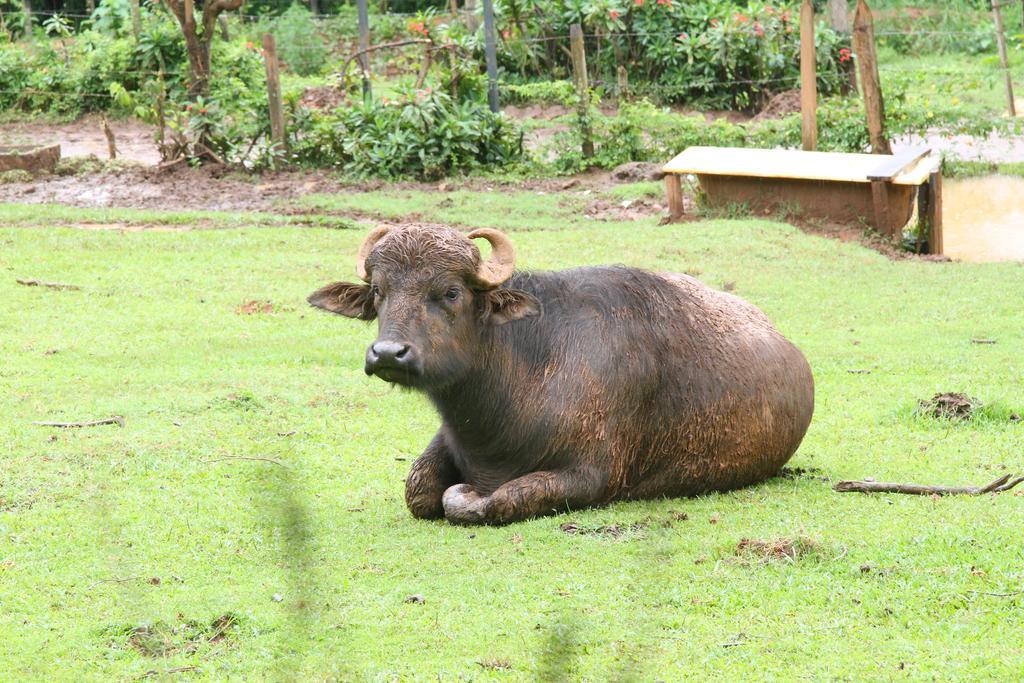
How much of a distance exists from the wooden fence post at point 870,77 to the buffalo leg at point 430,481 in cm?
1167

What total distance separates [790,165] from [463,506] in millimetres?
10075

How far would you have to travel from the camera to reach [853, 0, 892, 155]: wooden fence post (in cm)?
1680

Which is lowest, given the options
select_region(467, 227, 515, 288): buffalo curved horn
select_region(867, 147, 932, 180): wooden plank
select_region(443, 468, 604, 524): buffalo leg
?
select_region(443, 468, 604, 524): buffalo leg

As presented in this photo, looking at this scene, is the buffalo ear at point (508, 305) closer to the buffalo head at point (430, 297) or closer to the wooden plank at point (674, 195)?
the buffalo head at point (430, 297)

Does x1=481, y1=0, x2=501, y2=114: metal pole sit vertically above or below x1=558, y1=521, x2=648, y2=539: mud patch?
above

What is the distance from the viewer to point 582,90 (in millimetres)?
19312

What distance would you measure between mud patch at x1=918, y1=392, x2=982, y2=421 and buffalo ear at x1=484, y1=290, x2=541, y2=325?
9.85ft

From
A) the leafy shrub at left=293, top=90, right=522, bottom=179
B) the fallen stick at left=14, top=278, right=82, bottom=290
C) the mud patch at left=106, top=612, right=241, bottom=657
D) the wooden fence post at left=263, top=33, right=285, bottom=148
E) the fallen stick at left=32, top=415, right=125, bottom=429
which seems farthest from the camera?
the leafy shrub at left=293, top=90, right=522, bottom=179

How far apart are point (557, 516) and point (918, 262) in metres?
8.98

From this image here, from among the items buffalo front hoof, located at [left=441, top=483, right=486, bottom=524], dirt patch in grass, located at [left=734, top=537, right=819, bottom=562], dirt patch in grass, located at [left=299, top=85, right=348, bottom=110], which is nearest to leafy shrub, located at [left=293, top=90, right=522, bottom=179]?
dirt patch in grass, located at [left=299, top=85, right=348, bottom=110]

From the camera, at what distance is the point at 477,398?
6.61 m

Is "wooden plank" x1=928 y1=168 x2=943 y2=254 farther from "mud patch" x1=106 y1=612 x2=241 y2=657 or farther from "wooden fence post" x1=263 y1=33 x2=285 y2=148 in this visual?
"mud patch" x1=106 y1=612 x2=241 y2=657

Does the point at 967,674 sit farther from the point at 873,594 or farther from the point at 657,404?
the point at 657,404

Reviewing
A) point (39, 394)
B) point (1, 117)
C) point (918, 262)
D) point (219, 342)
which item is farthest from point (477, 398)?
point (1, 117)
